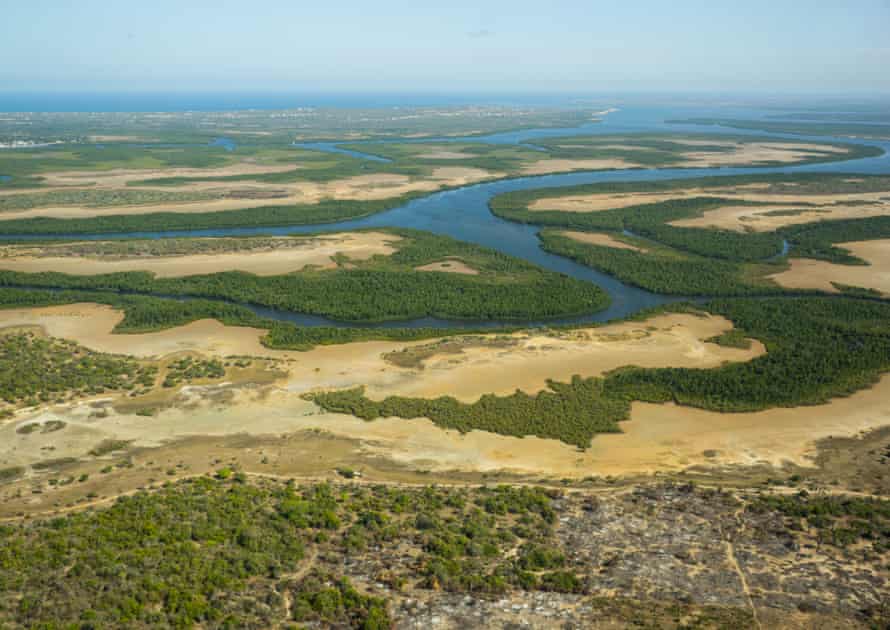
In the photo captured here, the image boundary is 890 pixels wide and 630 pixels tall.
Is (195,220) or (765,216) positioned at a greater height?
(765,216)

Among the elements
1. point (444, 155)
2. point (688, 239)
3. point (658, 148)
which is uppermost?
point (658, 148)

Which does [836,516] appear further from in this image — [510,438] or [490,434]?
[490,434]

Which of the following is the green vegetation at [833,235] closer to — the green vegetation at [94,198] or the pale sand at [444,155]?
the pale sand at [444,155]

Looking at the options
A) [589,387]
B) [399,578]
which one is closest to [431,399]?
[589,387]

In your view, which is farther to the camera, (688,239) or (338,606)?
(688,239)

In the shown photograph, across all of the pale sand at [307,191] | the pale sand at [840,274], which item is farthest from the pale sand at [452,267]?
the pale sand at [307,191]

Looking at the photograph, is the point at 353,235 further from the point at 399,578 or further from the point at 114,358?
the point at 399,578

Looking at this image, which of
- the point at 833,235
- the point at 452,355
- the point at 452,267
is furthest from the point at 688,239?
the point at 452,355

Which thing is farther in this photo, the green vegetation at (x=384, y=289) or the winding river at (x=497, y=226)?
the winding river at (x=497, y=226)
